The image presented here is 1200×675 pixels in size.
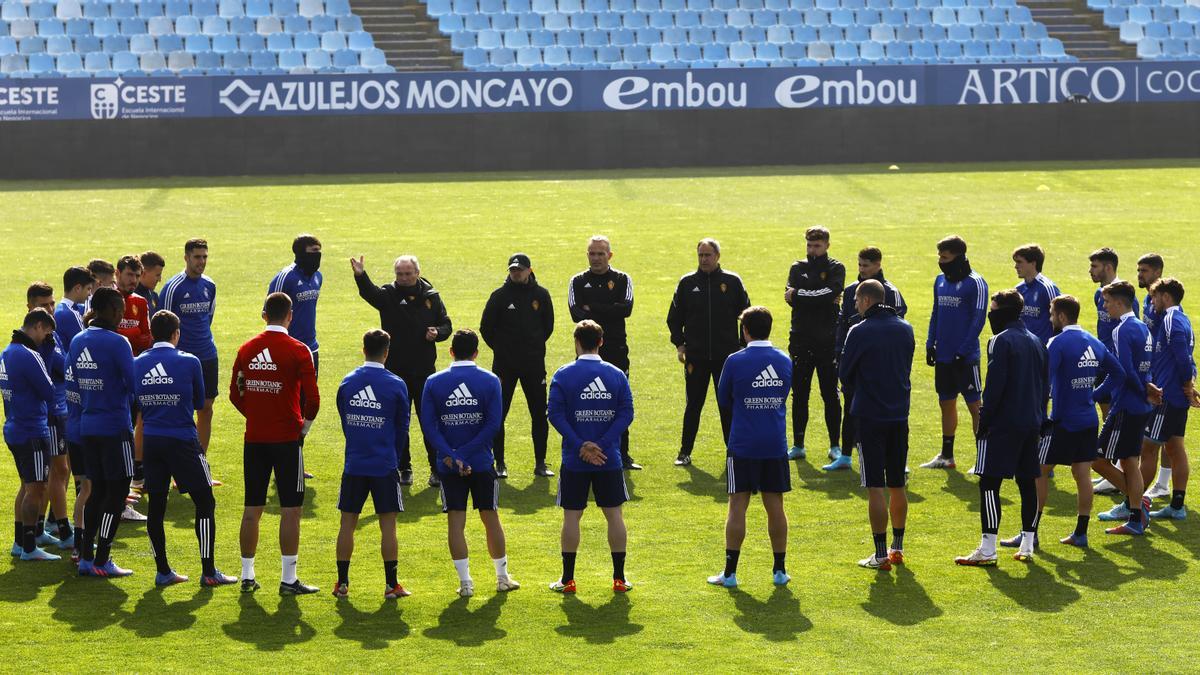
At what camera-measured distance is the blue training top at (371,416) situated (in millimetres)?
9789

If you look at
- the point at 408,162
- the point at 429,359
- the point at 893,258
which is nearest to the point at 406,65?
the point at 408,162

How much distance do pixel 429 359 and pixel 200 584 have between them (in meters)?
3.29

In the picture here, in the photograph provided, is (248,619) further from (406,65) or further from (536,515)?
(406,65)

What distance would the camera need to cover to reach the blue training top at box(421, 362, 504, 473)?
9.84 metres

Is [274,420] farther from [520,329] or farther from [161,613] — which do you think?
[520,329]

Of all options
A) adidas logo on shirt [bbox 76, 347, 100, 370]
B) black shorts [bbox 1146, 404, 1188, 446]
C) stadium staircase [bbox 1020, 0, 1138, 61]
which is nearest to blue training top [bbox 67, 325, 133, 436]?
adidas logo on shirt [bbox 76, 347, 100, 370]

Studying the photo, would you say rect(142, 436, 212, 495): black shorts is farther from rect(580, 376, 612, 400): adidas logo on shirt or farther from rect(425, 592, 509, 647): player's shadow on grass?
rect(580, 376, 612, 400): adidas logo on shirt

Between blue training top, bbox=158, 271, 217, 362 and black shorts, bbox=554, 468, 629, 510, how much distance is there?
455 centimetres

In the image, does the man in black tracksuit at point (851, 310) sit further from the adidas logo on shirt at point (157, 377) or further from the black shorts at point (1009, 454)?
the adidas logo on shirt at point (157, 377)

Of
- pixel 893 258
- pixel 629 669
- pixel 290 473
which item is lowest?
pixel 629 669

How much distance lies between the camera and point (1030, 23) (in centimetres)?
3622

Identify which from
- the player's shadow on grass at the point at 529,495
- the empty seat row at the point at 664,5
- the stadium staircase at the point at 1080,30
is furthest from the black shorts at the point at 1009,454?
the stadium staircase at the point at 1080,30

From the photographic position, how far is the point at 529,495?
1275 cm

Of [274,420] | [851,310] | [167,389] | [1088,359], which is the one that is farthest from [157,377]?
[1088,359]
